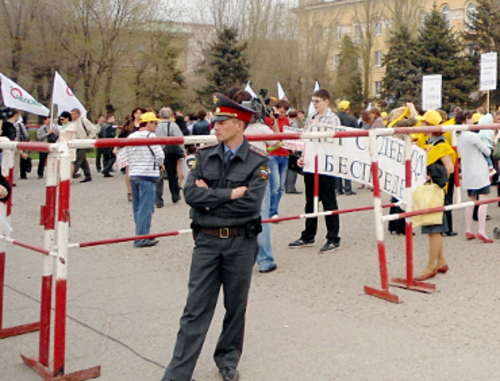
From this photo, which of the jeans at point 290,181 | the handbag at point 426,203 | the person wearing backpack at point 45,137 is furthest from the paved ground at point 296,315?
the person wearing backpack at point 45,137

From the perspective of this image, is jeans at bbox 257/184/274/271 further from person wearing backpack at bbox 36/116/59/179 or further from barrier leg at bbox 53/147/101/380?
person wearing backpack at bbox 36/116/59/179

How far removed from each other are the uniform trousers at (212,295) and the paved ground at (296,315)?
14.9 inches

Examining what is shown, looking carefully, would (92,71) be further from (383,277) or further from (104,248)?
(383,277)

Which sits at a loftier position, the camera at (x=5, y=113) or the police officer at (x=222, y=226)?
the camera at (x=5, y=113)

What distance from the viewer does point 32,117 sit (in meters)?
48.0

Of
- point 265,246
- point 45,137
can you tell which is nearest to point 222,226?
point 265,246

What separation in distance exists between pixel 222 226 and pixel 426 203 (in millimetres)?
3395

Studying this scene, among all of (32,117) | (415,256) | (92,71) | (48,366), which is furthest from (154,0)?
(48,366)

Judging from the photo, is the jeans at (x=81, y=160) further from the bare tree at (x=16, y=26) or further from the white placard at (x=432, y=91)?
the bare tree at (x=16, y=26)

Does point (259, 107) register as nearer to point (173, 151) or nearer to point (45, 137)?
point (173, 151)

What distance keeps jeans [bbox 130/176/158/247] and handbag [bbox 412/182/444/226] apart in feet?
12.4

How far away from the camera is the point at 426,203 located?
22.7ft

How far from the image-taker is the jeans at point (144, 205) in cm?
918

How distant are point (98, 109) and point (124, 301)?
113 feet
